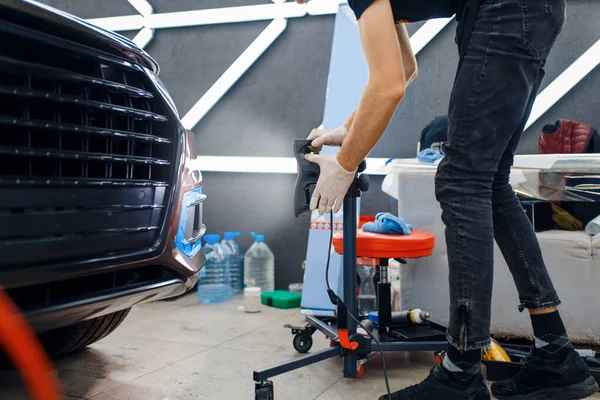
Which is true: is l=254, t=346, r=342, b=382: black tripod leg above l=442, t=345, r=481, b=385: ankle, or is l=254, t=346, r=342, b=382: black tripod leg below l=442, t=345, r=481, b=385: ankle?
below

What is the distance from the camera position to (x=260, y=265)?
3225 mm

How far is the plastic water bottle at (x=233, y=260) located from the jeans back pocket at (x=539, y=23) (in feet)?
7.76

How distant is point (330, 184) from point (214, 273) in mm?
2026

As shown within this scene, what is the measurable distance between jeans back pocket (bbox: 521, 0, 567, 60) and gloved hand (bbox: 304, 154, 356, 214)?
1.63 feet

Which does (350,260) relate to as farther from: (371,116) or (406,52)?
(406,52)

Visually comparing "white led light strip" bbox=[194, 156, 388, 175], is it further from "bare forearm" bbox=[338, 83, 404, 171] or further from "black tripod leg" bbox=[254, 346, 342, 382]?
"bare forearm" bbox=[338, 83, 404, 171]

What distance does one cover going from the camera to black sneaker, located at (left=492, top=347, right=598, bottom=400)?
4.17ft

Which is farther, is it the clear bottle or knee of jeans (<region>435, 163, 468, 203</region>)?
the clear bottle

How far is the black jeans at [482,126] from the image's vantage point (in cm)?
112

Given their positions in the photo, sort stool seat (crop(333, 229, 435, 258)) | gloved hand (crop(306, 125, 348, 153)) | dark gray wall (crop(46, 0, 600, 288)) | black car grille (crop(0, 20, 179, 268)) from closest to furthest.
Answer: black car grille (crop(0, 20, 179, 268)) < gloved hand (crop(306, 125, 348, 153)) < stool seat (crop(333, 229, 435, 258)) < dark gray wall (crop(46, 0, 600, 288))

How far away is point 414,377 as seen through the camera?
1.64 m

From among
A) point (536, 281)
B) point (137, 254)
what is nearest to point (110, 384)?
point (137, 254)

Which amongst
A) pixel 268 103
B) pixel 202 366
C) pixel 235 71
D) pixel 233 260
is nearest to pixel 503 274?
pixel 202 366

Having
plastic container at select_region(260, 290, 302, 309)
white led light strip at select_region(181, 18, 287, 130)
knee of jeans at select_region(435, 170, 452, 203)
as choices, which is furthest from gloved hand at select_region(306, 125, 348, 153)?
white led light strip at select_region(181, 18, 287, 130)
